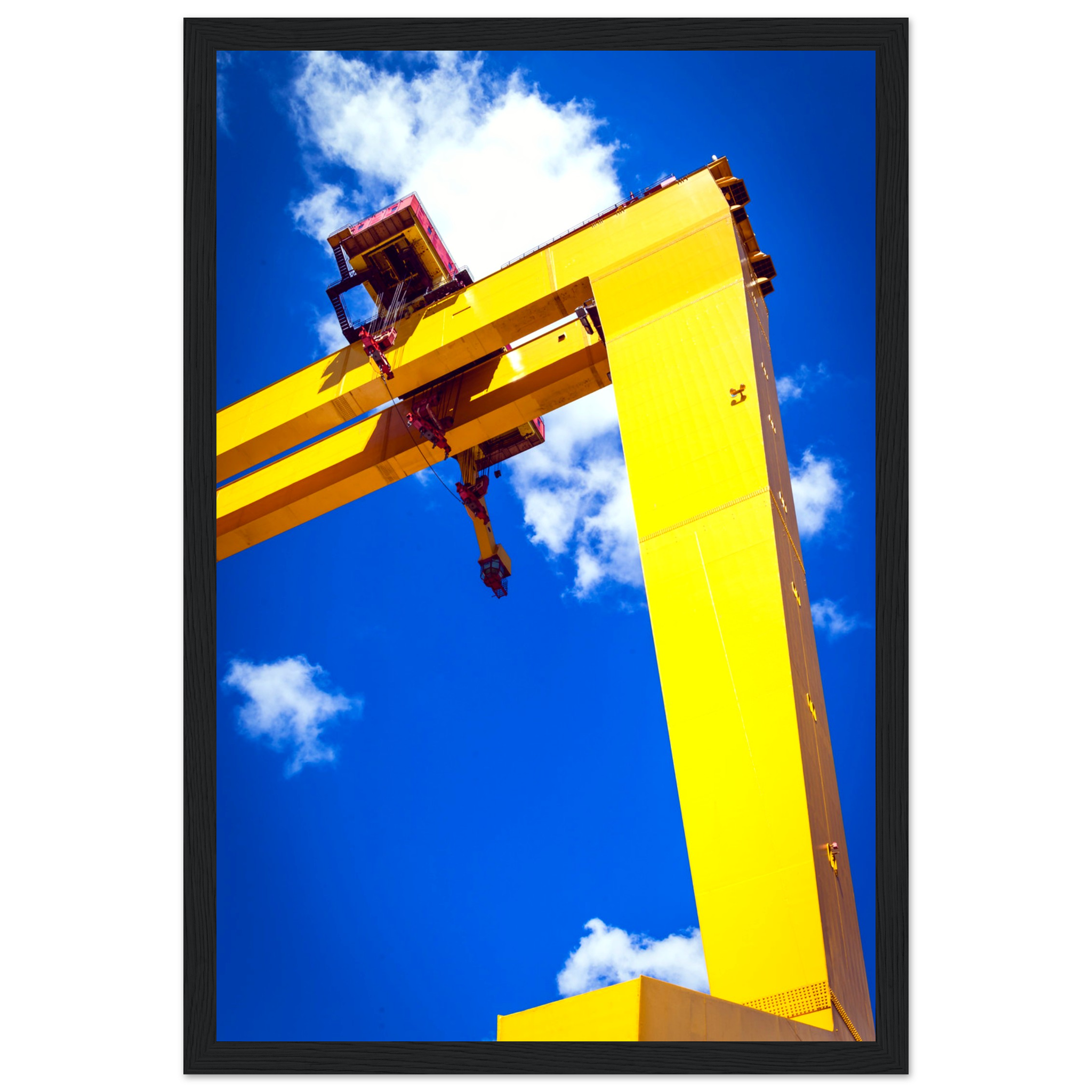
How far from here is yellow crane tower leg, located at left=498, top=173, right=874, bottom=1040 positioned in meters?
5.87

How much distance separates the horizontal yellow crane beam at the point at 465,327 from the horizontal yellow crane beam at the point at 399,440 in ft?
1.21

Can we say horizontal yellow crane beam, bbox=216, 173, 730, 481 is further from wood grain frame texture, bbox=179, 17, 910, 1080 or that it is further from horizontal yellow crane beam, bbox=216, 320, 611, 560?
wood grain frame texture, bbox=179, 17, 910, 1080

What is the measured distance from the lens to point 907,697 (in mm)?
5297

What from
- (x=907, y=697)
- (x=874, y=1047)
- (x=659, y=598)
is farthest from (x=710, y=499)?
(x=874, y=1047)

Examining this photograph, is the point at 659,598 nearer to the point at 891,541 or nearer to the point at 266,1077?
the point at 891,541

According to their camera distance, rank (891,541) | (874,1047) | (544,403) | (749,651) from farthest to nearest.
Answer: (544,403) → (749,651) → (891,541) → (874,1047)

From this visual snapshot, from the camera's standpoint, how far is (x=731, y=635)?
6957mm

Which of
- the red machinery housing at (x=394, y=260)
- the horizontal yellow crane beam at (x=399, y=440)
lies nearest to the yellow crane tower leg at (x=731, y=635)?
the horizontal yellow crane beam at (x=399, y=440)

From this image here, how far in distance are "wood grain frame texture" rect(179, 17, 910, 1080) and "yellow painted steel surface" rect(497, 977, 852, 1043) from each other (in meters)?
0.08

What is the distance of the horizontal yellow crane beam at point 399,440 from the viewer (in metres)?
10.8

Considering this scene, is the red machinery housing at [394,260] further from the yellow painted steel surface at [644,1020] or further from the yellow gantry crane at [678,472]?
the yellow painted steel surface at [644,1020]

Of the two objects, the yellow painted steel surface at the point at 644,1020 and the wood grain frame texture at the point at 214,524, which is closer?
the yellow painted steel surface at the point at 644,1020

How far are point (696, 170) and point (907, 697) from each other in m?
6.02

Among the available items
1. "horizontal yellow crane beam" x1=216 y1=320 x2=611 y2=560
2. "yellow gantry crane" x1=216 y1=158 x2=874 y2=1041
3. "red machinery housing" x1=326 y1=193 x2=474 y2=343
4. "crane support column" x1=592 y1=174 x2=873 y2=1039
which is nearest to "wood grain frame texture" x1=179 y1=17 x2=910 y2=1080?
"yellow gantry crane" x1=216 y1=158 x2=874 y2=1041
